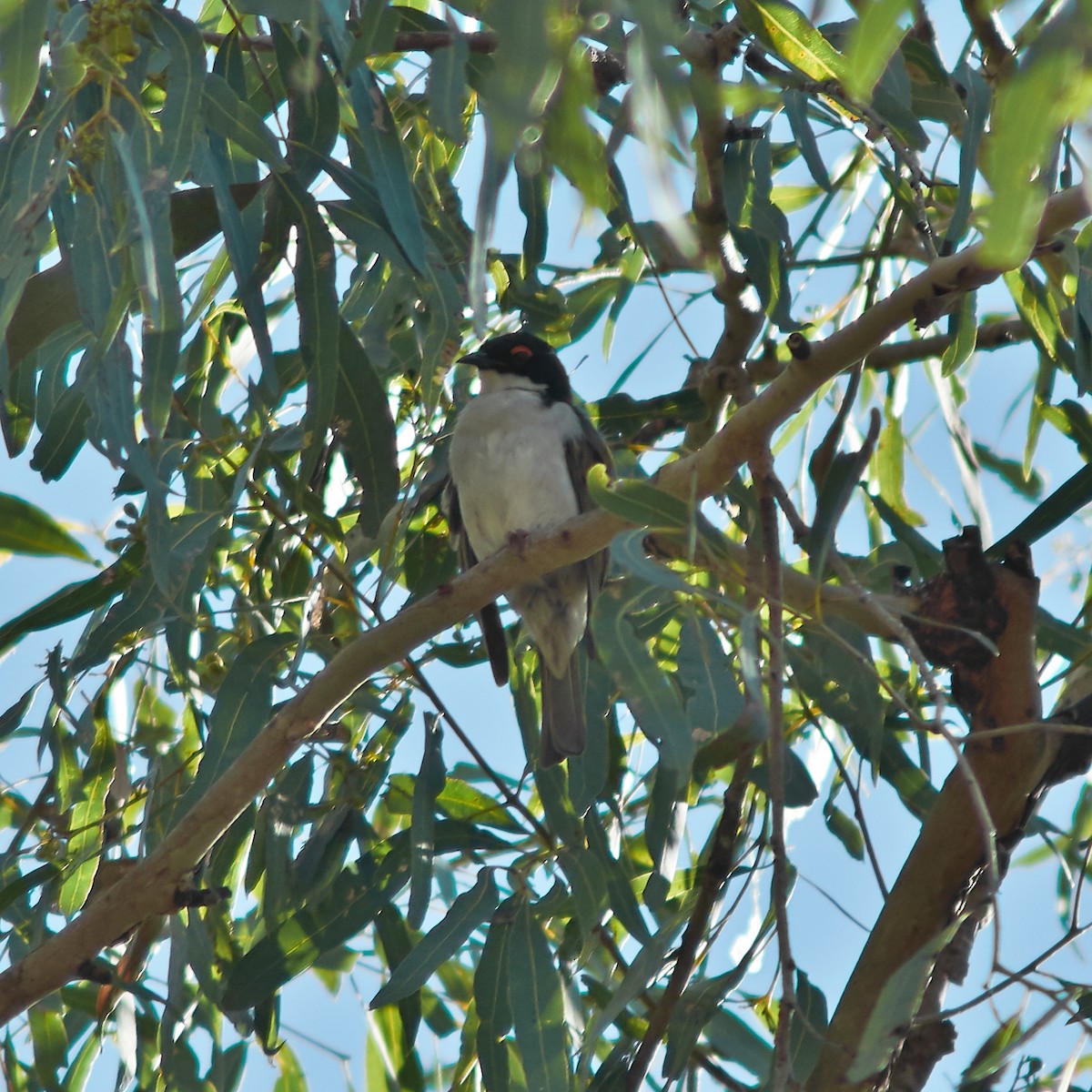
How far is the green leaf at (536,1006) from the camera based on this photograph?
103 inches

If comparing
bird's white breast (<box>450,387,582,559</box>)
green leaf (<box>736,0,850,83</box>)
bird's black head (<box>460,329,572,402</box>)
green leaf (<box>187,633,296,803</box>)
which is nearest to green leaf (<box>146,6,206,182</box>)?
green leaf (<box>736,0,850,83</box>)

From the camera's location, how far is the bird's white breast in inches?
175

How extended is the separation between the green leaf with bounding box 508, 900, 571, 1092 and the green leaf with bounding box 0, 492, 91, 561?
1191 mm

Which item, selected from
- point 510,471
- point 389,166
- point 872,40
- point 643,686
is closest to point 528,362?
point 510,471

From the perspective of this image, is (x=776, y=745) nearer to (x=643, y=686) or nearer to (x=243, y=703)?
(x=643, y=686)

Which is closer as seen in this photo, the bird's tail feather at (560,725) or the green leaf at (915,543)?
the bird's tail feather at (560,725)

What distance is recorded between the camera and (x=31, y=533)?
7.54 feet

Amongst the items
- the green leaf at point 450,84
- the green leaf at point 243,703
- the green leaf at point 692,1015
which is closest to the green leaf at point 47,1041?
the green leaf at point 243,703

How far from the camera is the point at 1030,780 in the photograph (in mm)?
2658

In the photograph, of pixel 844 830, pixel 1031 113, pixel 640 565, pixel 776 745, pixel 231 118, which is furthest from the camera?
pixel 844 830

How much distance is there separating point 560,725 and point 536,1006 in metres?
0.72

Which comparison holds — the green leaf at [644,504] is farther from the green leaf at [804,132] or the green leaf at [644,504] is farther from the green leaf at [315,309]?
the green leaf at [804,132]

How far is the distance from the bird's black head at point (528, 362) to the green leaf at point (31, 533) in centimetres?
252

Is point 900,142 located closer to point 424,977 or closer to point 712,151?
point 712,151
